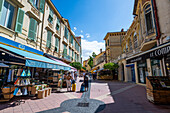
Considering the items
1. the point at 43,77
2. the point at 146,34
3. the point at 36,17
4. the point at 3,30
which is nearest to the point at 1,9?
the point at 3,30

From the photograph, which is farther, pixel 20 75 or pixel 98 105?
pixel 20 75

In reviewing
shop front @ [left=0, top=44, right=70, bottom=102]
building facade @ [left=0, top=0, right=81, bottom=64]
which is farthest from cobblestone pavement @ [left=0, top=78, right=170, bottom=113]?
building facade @ [left=0, top=0, right=81, bottom=64]

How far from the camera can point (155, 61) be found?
9.87 meters

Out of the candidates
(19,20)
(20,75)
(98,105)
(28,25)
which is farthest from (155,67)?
(19,20)

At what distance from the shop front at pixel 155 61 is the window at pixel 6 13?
11.1m

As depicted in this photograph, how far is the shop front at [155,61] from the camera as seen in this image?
5.84 m

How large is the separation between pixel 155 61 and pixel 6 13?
48.0 ft

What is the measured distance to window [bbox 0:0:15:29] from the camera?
636 centimetres

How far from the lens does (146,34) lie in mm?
9352

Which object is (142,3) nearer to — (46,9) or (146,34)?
(146,34)

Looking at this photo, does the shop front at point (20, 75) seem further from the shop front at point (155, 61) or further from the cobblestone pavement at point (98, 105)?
the shop front at point (155, 61)

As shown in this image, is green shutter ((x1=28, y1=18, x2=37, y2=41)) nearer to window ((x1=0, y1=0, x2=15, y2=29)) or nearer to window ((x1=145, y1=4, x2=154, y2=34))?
window ((x1=0, y1=0, x2=15, y2=29))

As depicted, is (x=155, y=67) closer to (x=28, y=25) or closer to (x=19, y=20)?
(x=28, y=25)

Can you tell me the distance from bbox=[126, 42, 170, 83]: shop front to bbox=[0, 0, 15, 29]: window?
11.1 metres
